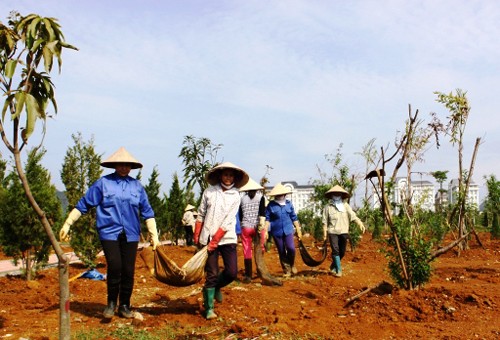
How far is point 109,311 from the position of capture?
5.20 meters

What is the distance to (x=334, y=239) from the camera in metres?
9.06

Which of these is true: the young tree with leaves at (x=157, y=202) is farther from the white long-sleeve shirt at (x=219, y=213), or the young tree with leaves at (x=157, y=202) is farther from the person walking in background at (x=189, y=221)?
the white long-sleeve shirt at (x=219, y=213)

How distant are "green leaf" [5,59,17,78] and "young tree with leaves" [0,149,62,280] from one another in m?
4.91

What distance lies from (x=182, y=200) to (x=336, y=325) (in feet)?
54.3

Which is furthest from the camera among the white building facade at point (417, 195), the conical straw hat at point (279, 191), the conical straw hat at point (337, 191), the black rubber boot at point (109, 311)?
the conical straw hat at point (337, 191)

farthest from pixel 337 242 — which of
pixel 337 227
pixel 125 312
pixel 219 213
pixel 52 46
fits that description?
pixel 52 46

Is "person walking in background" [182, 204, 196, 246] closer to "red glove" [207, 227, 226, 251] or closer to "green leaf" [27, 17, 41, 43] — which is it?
"red glove" [207, 227, 226, 251]

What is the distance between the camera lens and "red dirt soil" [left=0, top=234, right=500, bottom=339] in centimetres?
477

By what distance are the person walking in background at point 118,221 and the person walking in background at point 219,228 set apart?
59 centimetres

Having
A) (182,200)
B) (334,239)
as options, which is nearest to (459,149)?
(334,239)

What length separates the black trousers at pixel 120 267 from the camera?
5188mm

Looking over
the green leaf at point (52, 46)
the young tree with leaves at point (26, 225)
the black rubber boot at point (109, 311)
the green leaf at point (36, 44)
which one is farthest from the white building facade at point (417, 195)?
the young tree with leaves at point (26, 225)

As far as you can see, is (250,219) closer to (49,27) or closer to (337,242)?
(337,242)

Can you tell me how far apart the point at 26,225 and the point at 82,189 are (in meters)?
3.46
